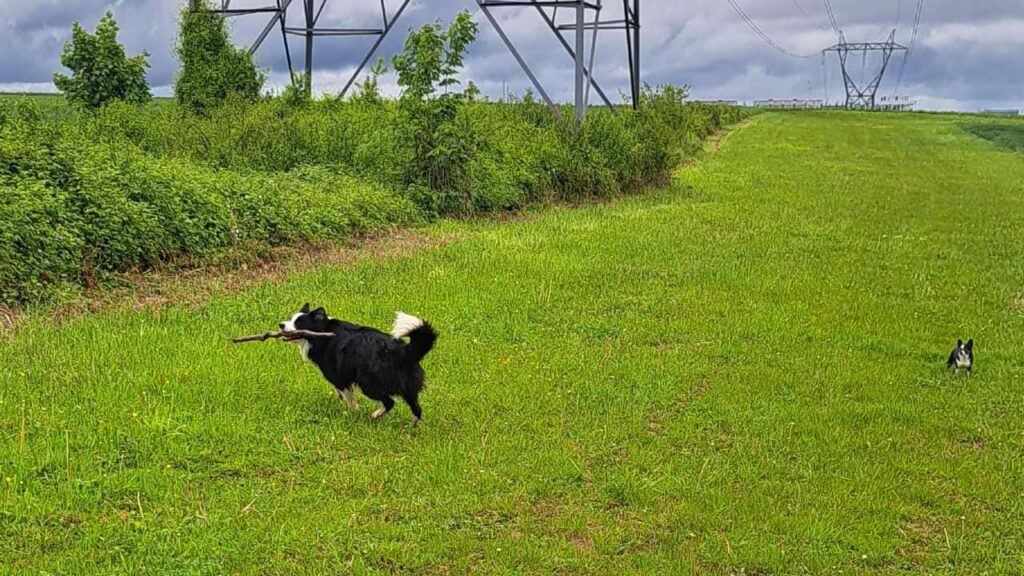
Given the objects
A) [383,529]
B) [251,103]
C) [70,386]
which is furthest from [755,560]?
[251,103]

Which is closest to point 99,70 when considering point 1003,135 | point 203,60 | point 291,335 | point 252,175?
point 203,60

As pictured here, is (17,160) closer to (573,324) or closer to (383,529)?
(573,324)

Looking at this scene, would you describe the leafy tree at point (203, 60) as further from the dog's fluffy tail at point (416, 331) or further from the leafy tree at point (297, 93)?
the dog's fluffy tail at point (416, 331)

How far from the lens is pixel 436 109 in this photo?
16.0 m

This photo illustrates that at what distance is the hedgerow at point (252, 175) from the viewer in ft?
31.5

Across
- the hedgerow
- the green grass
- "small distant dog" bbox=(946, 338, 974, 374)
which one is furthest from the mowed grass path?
the green grass

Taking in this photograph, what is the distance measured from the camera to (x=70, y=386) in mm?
6582

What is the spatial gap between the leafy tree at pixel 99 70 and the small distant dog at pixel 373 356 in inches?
662

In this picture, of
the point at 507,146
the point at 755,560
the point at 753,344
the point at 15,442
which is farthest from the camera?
the point at 507,146

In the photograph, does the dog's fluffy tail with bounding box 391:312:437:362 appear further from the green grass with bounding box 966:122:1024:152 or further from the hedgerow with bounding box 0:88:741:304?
the green grass with bounding box 966:122:1024:152

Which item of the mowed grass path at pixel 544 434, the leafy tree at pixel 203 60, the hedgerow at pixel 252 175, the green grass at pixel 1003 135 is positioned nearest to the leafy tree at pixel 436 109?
the hedgerow at pixel 252 175

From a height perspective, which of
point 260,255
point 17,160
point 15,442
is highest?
point 17,160

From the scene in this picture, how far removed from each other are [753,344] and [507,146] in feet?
34.7

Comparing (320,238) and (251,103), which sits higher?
(251,103)
